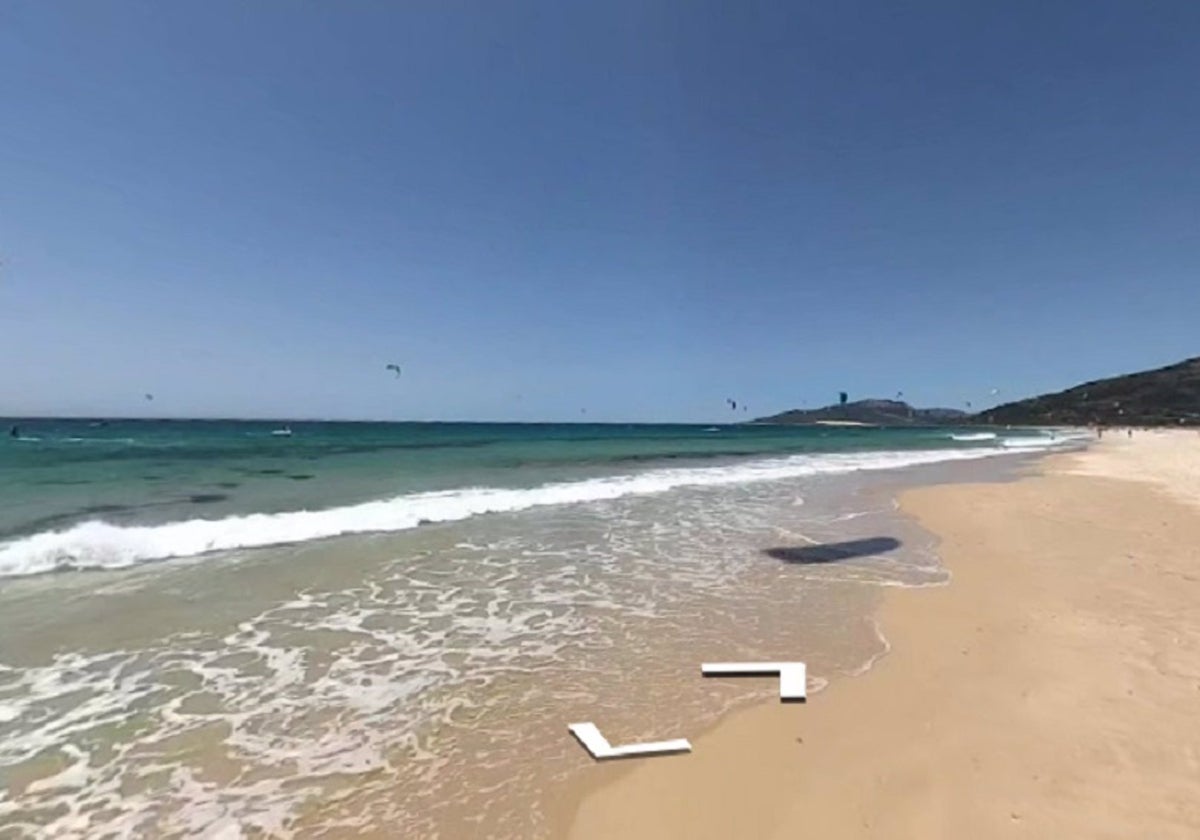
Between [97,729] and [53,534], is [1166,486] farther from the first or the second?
[53,534]

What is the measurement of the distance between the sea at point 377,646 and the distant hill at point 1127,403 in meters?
137

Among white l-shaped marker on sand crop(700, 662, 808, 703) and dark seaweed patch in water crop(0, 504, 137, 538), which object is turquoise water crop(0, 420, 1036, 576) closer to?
dark seaweed patch in water crop(0, 504, 137, 538)

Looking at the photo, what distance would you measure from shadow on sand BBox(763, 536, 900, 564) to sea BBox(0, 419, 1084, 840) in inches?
3.4

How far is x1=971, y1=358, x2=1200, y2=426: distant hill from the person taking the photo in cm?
11962

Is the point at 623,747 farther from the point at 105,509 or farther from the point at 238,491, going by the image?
the point at 238,491

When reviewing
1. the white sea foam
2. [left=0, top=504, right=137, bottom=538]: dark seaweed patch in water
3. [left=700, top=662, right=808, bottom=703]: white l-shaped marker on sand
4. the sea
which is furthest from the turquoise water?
the white sea foam

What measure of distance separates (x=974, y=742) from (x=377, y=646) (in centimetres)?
570

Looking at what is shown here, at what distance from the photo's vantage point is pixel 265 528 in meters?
13.6

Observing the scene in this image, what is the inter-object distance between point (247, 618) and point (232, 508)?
10.0m

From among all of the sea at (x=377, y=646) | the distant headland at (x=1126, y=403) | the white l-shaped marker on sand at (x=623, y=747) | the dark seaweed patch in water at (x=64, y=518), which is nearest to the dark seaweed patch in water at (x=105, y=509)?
the dark seaweed patch in water at (x=64, y=518)

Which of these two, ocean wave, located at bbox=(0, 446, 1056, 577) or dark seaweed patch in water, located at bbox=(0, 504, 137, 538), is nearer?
ocean wave, located at bbox=(0, 446, 1056, 577)

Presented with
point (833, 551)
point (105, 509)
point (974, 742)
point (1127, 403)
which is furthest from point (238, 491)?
point (1127, 403)

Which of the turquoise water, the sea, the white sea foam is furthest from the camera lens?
the white sea foam

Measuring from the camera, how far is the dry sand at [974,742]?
12.4 feet
